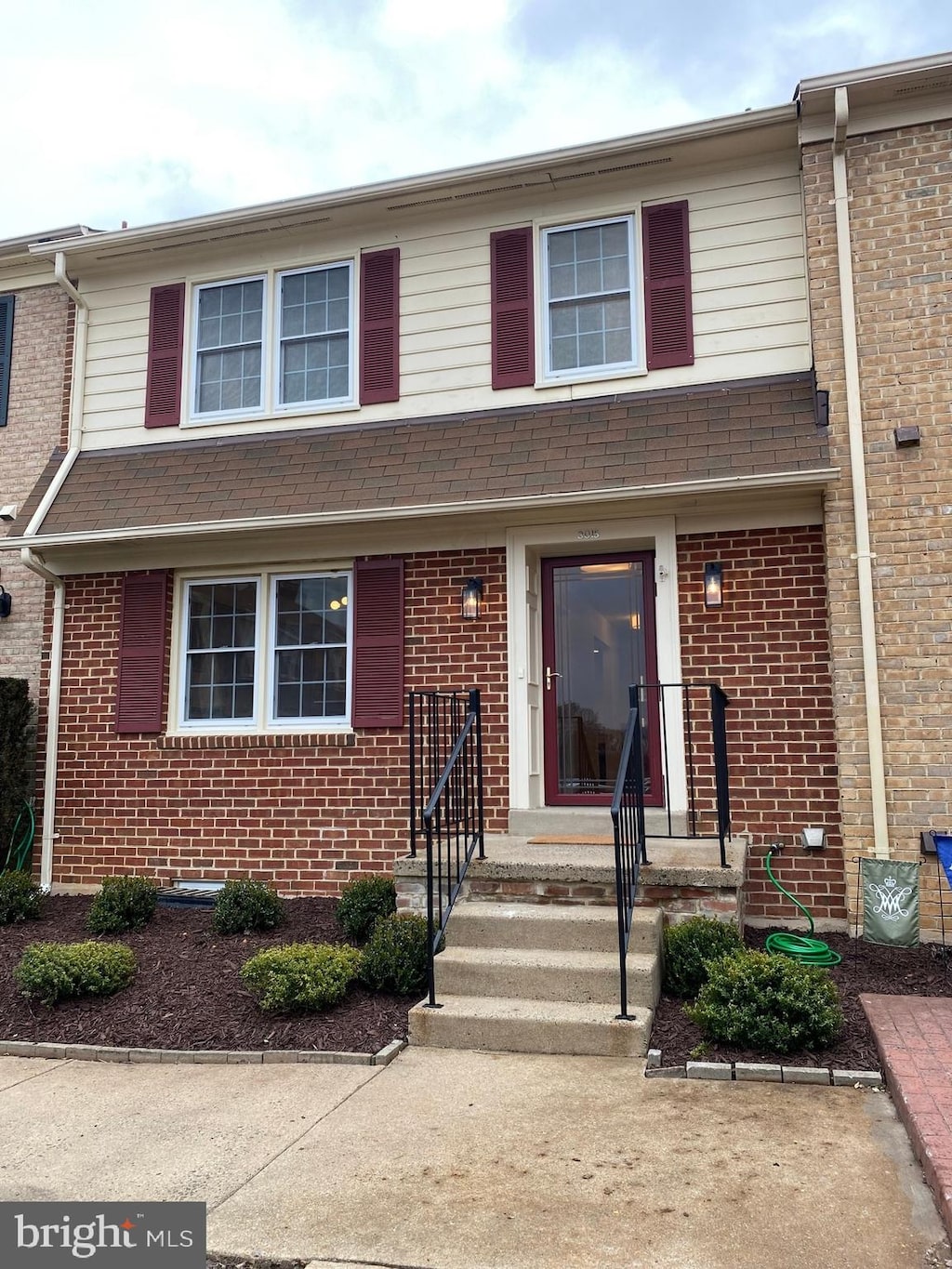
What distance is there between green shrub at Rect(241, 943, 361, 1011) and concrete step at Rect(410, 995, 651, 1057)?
49 centimetres

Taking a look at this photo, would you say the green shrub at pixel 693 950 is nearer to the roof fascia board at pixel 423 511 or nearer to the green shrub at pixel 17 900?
the roof fascia board at pixel 423 511

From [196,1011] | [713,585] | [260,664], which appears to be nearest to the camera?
[196,1011]

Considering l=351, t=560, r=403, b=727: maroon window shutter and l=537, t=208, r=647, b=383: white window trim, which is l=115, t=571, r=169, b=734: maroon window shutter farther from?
l=537, t=208, r=647, b=383: white window trim

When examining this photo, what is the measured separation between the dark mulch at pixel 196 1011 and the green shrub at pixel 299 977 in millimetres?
86

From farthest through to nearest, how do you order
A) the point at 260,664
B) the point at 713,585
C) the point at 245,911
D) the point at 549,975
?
the point at 260,664 < the point at 713,585 < the point at 245,911 < the point at 549,975

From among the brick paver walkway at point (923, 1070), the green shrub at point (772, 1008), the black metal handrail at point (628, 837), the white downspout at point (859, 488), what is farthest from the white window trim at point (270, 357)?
the brick paver walkway at point (923, 1070)

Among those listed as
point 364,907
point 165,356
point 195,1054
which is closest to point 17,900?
point 364,907

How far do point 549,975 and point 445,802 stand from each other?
1.58m

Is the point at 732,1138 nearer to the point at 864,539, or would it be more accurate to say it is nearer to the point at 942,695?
the point at 942,695

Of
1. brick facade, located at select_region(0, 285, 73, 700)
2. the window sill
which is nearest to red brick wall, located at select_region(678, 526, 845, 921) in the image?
the window sill

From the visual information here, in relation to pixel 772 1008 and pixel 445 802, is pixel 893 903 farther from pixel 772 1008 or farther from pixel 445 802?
pixel 445 802

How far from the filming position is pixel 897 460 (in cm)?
618

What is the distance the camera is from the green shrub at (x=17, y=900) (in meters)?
6.75

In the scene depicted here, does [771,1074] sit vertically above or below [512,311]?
below
